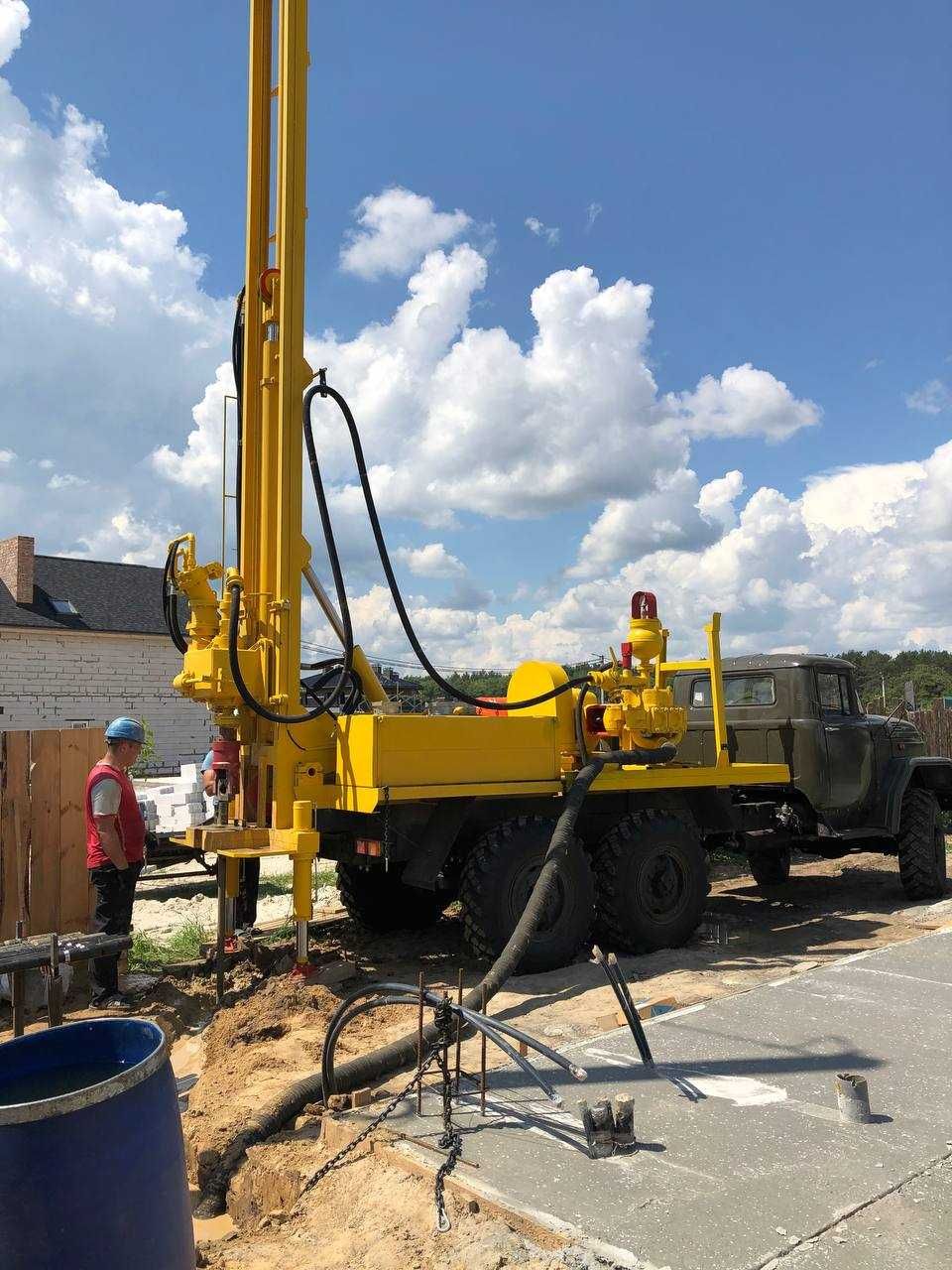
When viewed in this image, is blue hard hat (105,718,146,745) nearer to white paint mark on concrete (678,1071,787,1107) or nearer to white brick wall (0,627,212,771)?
white paint mark on concrete (678,1071,787,1107)

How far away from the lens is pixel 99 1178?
95.3 inches

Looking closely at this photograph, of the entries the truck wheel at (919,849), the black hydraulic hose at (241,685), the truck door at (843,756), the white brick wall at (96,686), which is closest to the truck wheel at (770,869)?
the truck wheel at (919,849)

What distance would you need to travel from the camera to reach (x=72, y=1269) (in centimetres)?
235

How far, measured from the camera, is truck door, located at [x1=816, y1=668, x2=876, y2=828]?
31.4 feet

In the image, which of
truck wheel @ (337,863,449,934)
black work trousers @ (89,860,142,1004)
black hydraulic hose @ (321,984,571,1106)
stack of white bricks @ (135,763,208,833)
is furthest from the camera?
stack of white bricks @ (135,763,208,833)

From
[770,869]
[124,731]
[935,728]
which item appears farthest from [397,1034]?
[935,728]

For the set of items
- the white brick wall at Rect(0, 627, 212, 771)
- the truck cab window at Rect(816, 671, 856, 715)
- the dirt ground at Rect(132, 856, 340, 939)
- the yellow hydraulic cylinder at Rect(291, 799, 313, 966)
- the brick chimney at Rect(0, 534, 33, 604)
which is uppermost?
the brick chimney at Rect(0, 534, 33, 604)

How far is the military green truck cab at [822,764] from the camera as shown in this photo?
374 inches

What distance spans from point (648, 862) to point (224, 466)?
15.0 feet

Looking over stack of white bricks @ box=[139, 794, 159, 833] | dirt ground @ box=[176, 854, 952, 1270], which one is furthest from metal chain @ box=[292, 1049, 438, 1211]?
stack of white bricks @ box=[139, 794, 159, 833]

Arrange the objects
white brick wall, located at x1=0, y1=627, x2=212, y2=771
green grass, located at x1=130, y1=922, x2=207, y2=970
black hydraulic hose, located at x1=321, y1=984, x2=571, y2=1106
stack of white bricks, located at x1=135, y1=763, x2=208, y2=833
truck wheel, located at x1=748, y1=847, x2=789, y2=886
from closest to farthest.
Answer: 1. black hydraulic hose, located at x1=321, y1=984, x2=571, y2=1106
2. green grass, located at x1=130, y1=922, x2=207, y2=970
3. stack of white bricks, located at x1=135, y1=763, x2=208, y2=833
4. truck wheel, located at x1=748, y1=847, x2=789, y2=886
5. white brick wall, located at x1=0, y1=627, x2=212, y2=771

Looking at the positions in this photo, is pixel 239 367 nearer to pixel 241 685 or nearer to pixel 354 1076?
pixel 241 685

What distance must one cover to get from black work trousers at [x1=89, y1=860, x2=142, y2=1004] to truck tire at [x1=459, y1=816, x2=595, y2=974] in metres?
2.32

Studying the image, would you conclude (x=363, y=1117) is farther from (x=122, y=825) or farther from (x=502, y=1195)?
(x=122, y=825)
